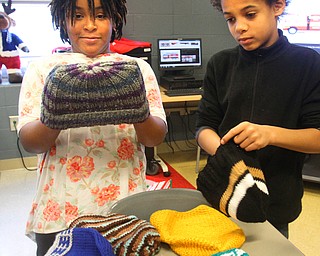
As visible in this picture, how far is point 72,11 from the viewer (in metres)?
0.83

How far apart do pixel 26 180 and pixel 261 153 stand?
2.36 meters

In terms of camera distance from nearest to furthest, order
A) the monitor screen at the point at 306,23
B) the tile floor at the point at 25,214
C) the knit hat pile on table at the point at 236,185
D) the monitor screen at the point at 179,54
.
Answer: the knit hat pile on table at the point at 236,185 → the tile floor at the point at 25,214 → the monitor screen at the point at 306,23 → the monitor screen at the point at 179,54

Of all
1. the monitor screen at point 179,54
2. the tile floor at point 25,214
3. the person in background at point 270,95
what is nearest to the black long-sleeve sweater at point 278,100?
the person in background at point 270,95

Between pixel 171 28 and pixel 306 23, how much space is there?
1164 mm

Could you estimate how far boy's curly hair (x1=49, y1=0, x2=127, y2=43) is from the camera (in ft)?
2.71

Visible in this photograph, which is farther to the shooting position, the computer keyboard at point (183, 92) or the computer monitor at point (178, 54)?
the computer monitor at point (178, 54)

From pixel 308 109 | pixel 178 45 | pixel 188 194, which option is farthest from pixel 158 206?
pixel 178 45

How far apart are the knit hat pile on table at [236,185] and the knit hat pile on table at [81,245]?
9.0 inches

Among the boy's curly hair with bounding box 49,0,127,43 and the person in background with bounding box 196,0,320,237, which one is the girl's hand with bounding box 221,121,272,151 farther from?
the boy's curly hair with bounding box 49,0,127,43

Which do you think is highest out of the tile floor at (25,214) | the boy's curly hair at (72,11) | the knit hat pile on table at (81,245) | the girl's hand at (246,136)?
the boy's curly hair at (72,11)

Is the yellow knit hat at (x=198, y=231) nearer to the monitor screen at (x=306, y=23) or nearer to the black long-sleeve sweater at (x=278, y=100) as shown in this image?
the black long-sleeve sweater at (x=278, y=100)

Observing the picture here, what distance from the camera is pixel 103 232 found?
581 millimetres

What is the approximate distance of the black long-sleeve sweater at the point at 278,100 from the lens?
86 centimetres

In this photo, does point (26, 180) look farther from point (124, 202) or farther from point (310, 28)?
point (310, 28)
